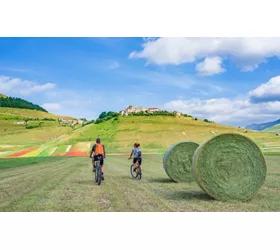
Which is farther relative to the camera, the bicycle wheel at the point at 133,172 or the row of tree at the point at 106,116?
the row of tree at the point at 106,116

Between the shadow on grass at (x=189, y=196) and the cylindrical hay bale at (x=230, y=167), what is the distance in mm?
451

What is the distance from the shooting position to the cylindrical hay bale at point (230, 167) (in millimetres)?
8414

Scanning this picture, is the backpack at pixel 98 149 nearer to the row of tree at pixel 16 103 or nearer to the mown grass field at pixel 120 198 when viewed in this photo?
the mown grass field at pixel 120 198

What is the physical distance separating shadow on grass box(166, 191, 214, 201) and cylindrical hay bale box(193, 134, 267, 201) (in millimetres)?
451

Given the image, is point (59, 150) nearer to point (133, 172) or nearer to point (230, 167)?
point (133, 172)

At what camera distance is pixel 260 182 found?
854cm

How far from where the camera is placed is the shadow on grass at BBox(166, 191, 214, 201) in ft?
29.3

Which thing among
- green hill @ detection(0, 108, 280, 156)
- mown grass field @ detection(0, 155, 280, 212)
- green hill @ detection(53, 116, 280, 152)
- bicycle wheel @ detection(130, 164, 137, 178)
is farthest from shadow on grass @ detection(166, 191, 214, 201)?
green hill @ detection(53, 116, 280, 152)

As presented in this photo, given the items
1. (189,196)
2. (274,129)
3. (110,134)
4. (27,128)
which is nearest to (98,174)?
(189,196)

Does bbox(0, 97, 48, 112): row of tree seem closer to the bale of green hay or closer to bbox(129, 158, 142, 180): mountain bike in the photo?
bbox(129, 158, 142, 180): mountain bike

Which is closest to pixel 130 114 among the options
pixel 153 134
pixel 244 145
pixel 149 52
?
pixel 153 134

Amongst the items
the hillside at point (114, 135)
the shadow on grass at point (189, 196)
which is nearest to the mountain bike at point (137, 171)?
the shadow on grass at point (189, 196)

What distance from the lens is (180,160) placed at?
1216 cm

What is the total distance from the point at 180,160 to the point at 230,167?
146 inches
